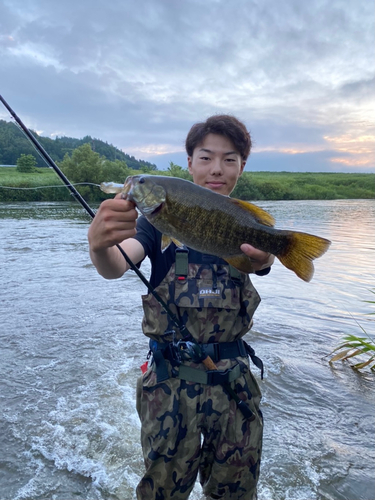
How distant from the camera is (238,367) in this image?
2715 mm

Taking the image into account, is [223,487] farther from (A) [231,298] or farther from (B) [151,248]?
(B) [151,248]

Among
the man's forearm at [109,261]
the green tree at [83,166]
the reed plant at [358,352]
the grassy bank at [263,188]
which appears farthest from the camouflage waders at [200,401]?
the green tree at [83,166]

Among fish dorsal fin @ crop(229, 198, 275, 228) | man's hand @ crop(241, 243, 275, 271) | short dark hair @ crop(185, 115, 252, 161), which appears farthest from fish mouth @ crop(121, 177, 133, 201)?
short dark hair @ crop(185, 115, 252, 161)

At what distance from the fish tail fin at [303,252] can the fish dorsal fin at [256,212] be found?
0.18 metres

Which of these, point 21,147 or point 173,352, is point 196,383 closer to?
point 173,352

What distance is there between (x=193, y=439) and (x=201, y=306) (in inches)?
34.9

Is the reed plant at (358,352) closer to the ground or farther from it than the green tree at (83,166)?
closer to the ground

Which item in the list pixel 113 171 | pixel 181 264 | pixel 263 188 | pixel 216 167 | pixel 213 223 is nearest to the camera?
pixel 213 223

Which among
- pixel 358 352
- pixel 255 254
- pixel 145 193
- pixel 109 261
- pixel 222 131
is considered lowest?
pixel 358 352

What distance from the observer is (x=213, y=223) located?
2359mm

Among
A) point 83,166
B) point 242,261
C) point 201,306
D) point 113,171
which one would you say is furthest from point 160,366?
point 113,171

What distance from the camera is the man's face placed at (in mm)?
2994

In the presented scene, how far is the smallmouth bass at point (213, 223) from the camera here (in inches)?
88.9

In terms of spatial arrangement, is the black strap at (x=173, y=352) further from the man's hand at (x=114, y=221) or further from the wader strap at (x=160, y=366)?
the man's hand at (x=114, y=221)
